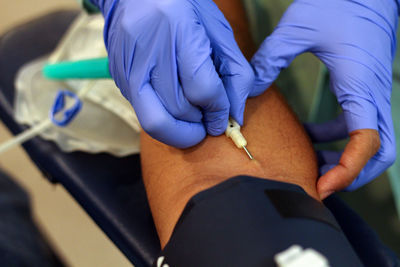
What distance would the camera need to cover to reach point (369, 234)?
85 cm

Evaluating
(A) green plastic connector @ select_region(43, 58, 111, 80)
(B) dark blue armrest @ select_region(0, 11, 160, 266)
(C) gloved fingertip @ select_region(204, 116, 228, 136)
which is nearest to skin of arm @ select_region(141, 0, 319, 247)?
(C) gloved fingertip @ select_region(204, 116, 228, 136)

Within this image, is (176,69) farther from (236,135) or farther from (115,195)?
(115,195)

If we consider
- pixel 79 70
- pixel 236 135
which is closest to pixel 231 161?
pixel 236 135

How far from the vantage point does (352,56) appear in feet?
2.68

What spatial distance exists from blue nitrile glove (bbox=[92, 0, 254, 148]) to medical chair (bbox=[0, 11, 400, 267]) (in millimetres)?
301

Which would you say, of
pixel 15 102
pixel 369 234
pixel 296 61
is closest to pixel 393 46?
pixel 296 61

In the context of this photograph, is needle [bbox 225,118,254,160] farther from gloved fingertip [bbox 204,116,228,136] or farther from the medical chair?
the medical chair

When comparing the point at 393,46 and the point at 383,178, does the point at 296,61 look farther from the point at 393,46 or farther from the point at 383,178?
the point at 383,178

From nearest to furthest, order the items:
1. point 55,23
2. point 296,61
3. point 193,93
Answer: point 193,93, point 296,61, point 55,23

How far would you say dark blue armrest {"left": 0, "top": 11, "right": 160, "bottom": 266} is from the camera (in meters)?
0.90

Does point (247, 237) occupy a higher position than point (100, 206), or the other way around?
point (247, 237)

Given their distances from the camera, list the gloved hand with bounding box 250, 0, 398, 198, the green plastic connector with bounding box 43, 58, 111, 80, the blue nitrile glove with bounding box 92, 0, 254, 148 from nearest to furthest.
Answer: the blue nitrile glove with bounding box 92, 0, 254, 148, the gloved hand with bounding box 250, 0, 398, 198, the green plastic connector with bounding box 43, 58, 111, 80

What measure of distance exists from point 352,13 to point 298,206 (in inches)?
20.1

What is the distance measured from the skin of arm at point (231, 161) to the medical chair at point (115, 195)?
147 millimetres
